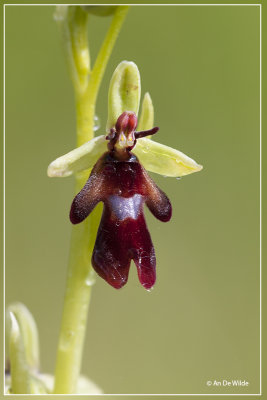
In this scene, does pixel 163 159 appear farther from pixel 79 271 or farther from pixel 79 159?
pixel 79 271

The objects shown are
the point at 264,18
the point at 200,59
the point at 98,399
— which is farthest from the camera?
the point at 200,59

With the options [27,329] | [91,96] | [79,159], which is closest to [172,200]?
[27,329]

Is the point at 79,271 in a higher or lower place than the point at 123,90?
lower

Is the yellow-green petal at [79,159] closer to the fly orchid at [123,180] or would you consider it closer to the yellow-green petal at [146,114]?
the fly orchid at [123,180]

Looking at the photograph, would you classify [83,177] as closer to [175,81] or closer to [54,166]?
[54,166]

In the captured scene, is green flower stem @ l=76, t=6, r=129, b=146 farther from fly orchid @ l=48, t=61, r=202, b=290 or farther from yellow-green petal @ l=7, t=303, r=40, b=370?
yellow-green petal @ l=7, t=303, r=40, b=370

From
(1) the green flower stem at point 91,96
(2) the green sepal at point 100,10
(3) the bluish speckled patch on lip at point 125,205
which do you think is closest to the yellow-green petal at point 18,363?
(3) the bluish speckled patch on lip at point 125,205

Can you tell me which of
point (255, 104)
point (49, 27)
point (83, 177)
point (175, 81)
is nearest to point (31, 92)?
point (49, 27)
